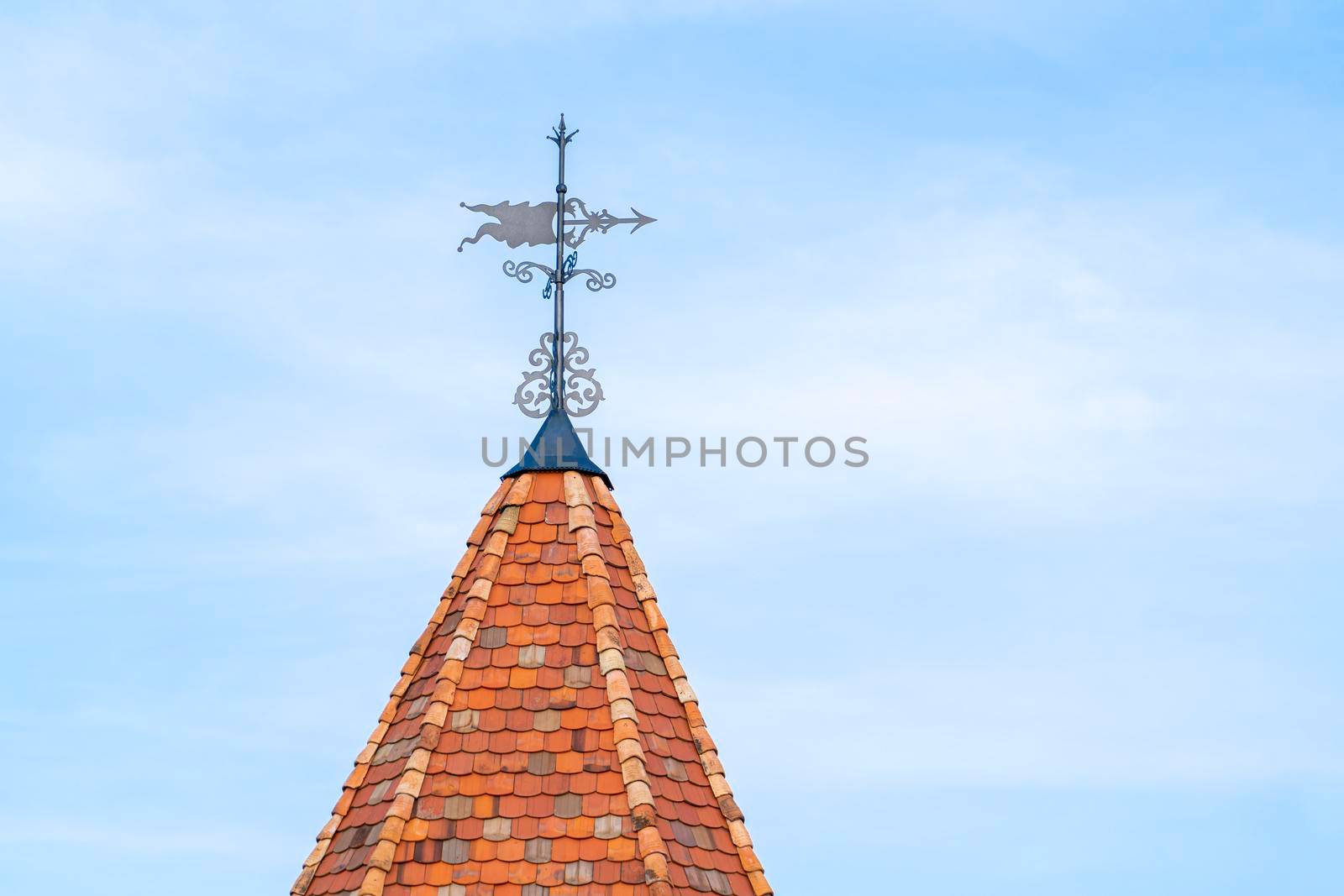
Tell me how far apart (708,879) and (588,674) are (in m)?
1.79

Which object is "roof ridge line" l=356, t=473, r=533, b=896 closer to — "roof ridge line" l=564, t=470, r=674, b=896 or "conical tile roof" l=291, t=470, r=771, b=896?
"conical tile roof" l=291, t=470, r=771, b=896

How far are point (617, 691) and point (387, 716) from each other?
6.33 ft

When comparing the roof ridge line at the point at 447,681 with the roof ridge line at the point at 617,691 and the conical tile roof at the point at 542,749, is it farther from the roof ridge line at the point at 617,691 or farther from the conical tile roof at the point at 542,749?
the roof ridge line at the point at 617,691

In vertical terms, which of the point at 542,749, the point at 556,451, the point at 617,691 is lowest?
the point at 542,749

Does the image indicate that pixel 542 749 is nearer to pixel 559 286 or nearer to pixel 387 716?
pixel 387 716

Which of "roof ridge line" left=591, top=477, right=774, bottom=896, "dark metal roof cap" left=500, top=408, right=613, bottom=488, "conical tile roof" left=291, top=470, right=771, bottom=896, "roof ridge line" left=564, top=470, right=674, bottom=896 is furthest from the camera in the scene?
"dark metal roof cap" left=500, top=408, right=613, bottom=488

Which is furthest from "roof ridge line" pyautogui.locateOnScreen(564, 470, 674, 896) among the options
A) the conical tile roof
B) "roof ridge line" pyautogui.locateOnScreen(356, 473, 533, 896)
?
"roof ridge line" pyautogui.locateOnScreen(356, 473, 533, 896)

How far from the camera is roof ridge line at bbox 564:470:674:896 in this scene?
50.0 ft

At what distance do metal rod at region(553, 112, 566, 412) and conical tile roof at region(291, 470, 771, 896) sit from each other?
82cm

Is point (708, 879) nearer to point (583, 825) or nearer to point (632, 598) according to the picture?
point (583, 825)

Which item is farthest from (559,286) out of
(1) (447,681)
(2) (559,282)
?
(1) (447,681)

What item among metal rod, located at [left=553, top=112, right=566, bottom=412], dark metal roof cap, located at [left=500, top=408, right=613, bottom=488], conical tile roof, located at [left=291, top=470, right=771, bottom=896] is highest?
metal rod, located at [left=553, top=112, right=566, bottom=412]

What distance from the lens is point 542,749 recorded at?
627 inches

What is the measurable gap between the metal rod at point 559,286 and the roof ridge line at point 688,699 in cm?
→ 84
